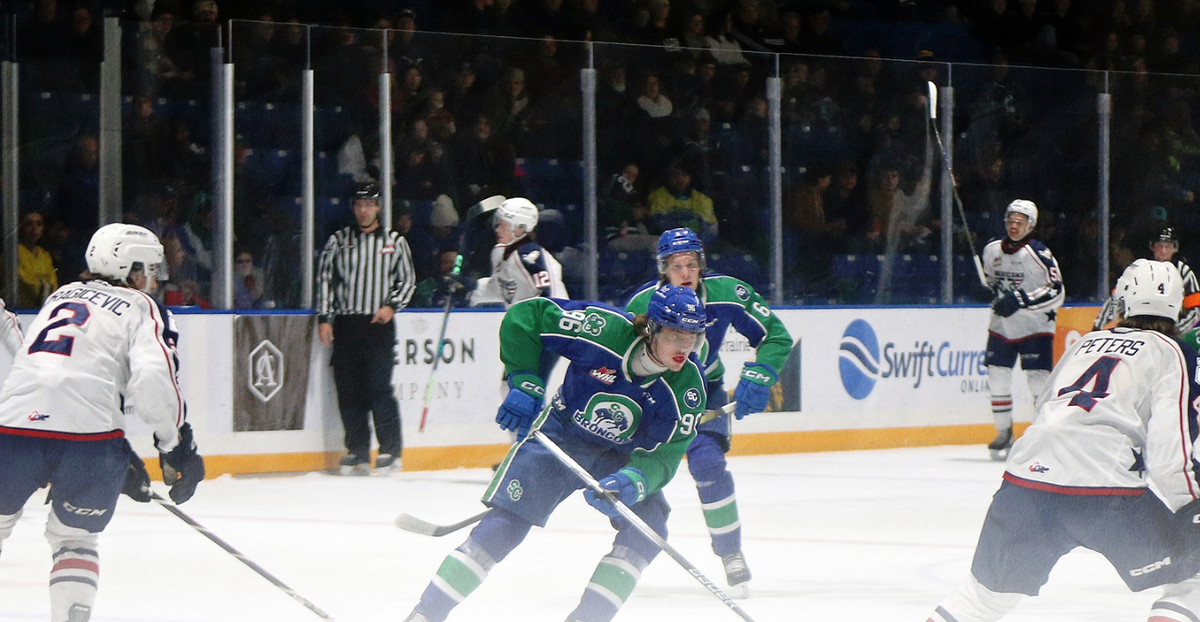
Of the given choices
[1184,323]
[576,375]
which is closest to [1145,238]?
[1184,323]

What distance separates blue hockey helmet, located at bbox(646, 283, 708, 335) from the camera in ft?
12.1

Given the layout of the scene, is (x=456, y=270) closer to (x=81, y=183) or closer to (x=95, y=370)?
(x=81, y=183)

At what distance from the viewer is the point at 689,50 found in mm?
9320

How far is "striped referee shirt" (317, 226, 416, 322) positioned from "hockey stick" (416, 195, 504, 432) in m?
0.24

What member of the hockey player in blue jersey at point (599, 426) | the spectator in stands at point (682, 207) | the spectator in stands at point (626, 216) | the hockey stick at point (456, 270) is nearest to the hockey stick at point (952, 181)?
the spectator in stands at point (682, 207)

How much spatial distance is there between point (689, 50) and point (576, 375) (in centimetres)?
570

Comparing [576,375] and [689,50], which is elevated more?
[689,50]

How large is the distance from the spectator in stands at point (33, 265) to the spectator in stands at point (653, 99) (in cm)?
314

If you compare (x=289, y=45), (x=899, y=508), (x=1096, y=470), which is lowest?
(x=899, y=508)

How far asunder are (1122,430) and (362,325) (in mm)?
5249

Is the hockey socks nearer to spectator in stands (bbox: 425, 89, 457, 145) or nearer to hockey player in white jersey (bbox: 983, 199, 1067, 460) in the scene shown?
spectator in stands (bbox: 425, 89, 457, 145)

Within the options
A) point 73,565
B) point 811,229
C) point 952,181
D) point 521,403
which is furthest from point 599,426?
point 952,181

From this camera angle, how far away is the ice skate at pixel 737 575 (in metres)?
4.93

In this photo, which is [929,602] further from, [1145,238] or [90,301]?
[1145,238]
